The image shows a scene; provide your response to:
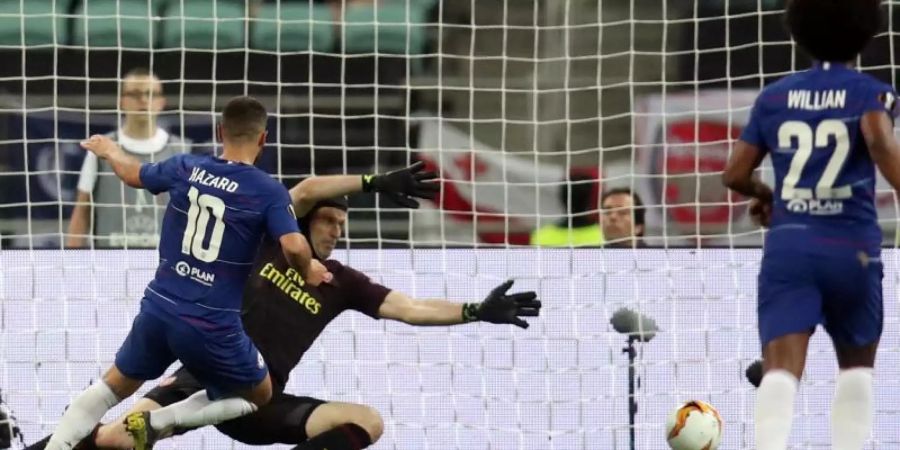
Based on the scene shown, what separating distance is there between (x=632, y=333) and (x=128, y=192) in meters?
2.74

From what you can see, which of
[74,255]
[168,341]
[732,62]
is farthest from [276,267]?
[732,62]

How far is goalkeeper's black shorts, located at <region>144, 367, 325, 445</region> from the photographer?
22.6 ft

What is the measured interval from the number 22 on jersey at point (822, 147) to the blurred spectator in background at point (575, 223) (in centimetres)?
383

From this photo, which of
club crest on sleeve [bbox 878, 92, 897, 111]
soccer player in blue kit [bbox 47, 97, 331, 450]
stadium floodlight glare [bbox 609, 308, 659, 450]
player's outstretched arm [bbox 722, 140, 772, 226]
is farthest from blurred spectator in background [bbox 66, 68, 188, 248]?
club crest on sleeve [bbox 878, 92, 897, 111]

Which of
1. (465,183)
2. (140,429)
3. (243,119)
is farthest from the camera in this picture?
(465,183)

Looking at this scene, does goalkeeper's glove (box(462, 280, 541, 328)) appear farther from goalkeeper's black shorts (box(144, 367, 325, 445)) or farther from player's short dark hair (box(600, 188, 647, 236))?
player's short dark hair (box(600, 188, 647, 236))

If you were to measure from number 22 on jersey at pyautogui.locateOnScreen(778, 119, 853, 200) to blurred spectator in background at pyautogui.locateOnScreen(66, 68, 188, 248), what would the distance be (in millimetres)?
4287

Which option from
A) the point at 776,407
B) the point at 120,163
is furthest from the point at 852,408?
the point at 120,163

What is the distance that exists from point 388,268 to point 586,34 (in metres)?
2.02

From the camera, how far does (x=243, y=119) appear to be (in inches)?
240

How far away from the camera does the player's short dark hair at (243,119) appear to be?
608cm

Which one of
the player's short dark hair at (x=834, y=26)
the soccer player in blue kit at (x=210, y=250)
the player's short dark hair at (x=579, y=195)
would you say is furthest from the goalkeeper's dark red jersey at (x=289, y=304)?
the player's short dark hair at (x=834, y=26)

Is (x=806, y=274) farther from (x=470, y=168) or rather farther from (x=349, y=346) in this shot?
(x=470, y=168)

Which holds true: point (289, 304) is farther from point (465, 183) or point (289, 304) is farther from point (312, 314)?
point (465, 183)
